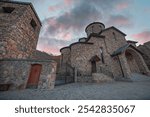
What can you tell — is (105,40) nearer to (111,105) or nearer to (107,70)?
(107,70)

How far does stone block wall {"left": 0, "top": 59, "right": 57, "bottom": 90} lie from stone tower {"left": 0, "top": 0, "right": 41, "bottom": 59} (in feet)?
2.68

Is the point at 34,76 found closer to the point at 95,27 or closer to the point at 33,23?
the point at 33,23

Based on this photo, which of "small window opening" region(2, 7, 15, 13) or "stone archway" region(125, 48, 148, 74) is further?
"stone archway" region(125, 48, 148, 74)

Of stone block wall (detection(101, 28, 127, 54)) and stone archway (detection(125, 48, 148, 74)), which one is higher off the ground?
stone block wall (detection(101, 28, 127, 54))

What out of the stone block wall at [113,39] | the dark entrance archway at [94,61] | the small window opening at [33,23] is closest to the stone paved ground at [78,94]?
the dark entrance archway at [94,61]

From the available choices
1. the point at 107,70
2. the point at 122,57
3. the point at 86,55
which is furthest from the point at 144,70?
the point at 86,55

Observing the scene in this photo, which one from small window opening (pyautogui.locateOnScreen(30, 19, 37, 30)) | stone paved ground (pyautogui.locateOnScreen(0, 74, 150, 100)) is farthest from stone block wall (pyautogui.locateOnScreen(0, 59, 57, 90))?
small window opening (pyautogui.locateOnScreen(30, 19, 37, 30))

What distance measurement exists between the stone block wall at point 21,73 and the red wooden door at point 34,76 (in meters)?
0.20

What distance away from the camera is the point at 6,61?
16.8 feet

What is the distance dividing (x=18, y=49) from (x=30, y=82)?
3070 millimetres

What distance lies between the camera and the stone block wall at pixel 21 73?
479 centimetres

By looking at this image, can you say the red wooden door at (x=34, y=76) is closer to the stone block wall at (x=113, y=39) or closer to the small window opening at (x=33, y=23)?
the small window opening at (x=33, y=23)

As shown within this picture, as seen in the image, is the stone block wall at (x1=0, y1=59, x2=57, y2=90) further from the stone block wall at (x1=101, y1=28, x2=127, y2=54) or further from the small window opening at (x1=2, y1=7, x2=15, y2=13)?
the stone block wall at (x1=101, y1=28, x2=127, y2=54)

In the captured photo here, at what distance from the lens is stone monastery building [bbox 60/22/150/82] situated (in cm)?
1157
